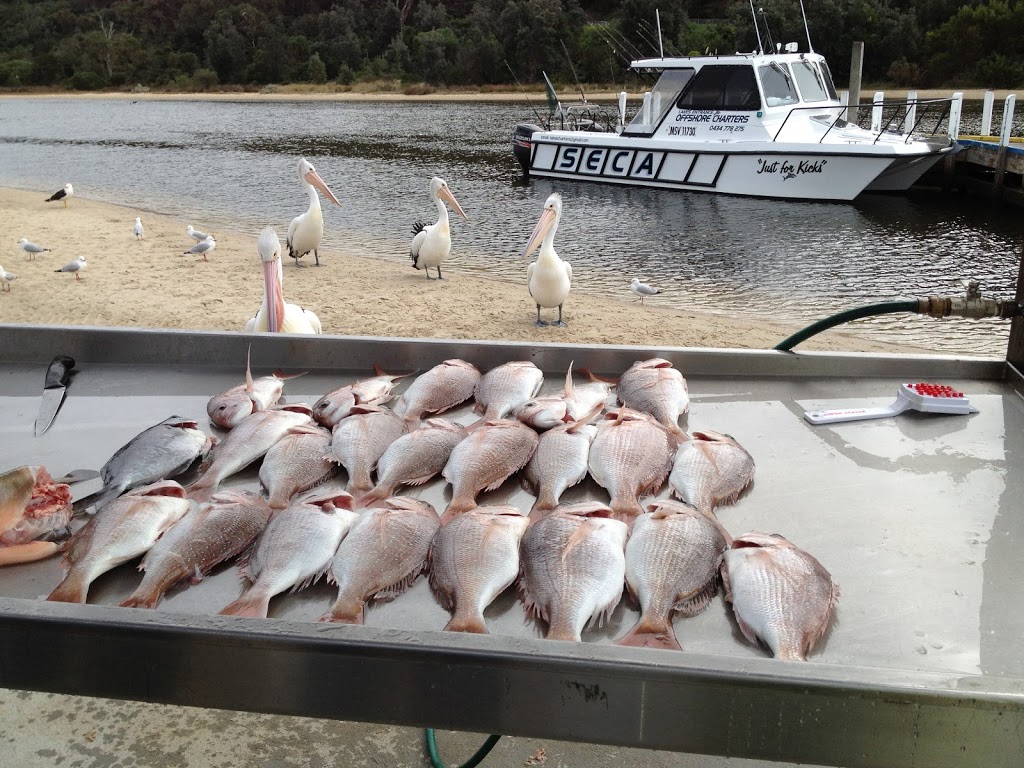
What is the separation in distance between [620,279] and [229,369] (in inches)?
407

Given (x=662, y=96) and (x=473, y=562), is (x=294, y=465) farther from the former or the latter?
(x=662, y=96)

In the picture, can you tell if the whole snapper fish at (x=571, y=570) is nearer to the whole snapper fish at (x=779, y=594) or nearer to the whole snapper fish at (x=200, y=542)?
the whole snapper fish at (x=779, y=594)

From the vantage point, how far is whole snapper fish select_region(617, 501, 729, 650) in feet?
6.28

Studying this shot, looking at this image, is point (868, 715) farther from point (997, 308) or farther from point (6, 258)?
point (6, 258)

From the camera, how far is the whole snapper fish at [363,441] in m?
2.64

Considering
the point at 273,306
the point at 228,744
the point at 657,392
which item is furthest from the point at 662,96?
the point at 228,744

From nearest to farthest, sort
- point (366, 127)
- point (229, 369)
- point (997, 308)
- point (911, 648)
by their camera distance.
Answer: point (911, 648) → point (997, 308) → point (229, 369) → point (366, 127)

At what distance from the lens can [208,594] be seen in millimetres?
2135

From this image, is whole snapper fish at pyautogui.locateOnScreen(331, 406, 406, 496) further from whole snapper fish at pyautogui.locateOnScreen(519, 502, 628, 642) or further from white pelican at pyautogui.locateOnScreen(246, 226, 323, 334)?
white pelican at pyautogui.locateOnScreen(246, 226, 323, 334)

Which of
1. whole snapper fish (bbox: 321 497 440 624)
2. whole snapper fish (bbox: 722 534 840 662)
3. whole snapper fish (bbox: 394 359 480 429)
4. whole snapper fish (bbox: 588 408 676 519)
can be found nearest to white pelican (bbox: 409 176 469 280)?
whole snapper fish (bbox: 394 359 480 429)

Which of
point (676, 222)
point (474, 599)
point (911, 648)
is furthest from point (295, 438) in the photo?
point (676, 222)

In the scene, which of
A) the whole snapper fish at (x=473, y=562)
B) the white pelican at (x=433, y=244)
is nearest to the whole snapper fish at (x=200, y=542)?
the whole snapper fish at (x=473, y=562)

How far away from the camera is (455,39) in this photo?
2665 inches

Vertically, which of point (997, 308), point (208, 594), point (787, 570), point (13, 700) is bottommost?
point (13, 700)
